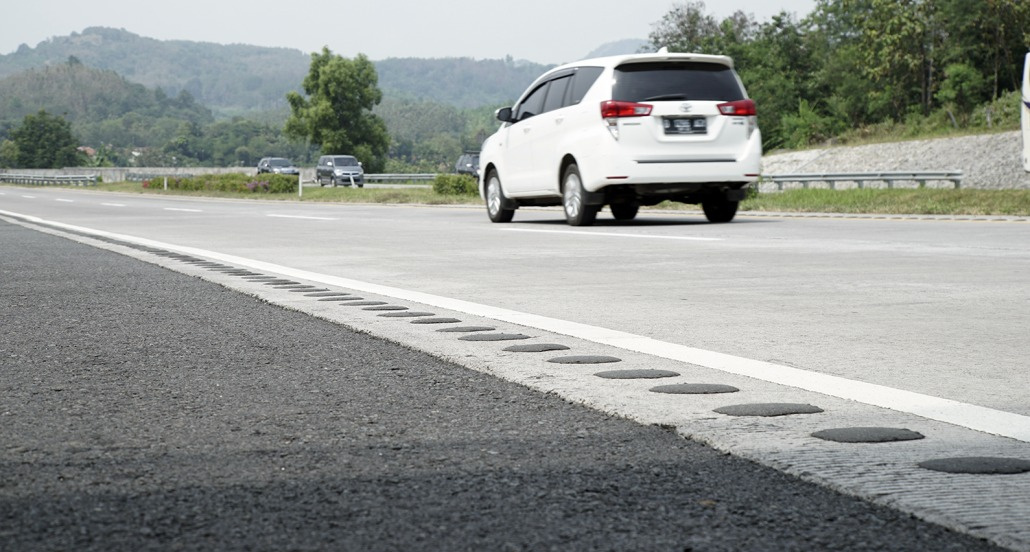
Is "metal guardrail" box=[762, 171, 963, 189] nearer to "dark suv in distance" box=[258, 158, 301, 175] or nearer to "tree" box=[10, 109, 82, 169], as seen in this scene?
"dark suv in distance" box=[258, 158, 301, 175]

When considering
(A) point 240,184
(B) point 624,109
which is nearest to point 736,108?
(B) point 624,109

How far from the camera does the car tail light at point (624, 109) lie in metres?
14.4

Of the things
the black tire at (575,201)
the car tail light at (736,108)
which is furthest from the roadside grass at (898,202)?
the black tire at (575,201)

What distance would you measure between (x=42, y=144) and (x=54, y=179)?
97217mm

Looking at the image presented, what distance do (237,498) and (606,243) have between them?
30.7 feet

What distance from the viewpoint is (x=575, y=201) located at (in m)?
15.2

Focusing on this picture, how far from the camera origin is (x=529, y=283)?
26.7 ft

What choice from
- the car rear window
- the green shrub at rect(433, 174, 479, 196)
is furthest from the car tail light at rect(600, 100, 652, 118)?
the green shrub at rect(433, 174, 479, 196)

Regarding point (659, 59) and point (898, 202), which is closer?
point (659, 59)

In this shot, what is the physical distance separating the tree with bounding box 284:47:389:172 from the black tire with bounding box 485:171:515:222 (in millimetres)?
78614

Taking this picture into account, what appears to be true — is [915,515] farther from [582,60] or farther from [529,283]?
[582,60]

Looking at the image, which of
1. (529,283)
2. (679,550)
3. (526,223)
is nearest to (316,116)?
(526,223)

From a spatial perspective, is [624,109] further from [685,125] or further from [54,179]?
[54,179]

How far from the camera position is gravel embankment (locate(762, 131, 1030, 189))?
40.7 meters
